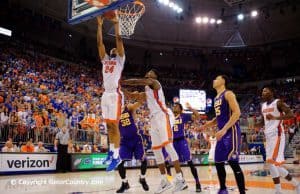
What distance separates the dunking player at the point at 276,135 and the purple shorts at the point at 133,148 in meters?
3.06

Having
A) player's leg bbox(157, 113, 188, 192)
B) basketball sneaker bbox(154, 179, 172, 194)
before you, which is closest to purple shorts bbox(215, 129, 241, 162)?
player's leg bbox(157, 113, 188, 192)

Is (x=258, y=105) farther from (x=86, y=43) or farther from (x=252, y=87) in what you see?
(x=86, y=43)

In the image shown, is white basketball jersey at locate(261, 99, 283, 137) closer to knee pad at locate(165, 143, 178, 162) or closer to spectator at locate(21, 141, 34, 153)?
knee pad at locate(165, 143, 178, 162)

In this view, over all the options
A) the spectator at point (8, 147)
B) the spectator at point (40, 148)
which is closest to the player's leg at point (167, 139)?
the spectator at point (8, 147)

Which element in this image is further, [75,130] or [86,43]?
[86,43]

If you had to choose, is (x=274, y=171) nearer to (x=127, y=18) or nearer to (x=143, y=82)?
(x=143, y=82)

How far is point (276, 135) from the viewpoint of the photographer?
24.2ft

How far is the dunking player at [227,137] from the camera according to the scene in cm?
584

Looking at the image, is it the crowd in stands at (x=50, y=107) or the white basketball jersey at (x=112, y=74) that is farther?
the crowd in stands at (x=50, y=107)

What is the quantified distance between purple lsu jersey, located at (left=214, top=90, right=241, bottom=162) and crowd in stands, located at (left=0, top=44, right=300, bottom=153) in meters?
9.33

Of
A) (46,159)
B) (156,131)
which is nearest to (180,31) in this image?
(46,159)

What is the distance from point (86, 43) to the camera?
Result: 106 ft

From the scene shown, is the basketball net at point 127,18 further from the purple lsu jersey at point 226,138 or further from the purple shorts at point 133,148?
the purple lsu jersey at point 226,138

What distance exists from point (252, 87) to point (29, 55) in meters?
23.4
